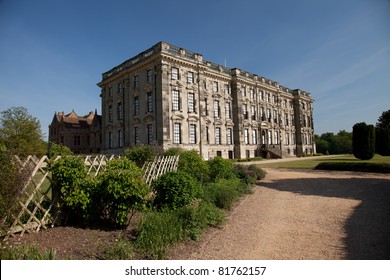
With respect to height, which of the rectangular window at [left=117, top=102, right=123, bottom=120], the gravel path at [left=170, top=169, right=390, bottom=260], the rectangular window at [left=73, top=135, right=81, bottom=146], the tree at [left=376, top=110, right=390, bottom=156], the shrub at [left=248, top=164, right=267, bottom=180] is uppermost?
the rectangular window at [left=117, top=102, right=123, bottom=120]

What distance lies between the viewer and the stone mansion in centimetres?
2728

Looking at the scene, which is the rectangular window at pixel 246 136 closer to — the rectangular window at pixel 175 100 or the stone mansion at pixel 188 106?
the stone mansion at pixel 188 106

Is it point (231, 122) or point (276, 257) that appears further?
point (231, 122)

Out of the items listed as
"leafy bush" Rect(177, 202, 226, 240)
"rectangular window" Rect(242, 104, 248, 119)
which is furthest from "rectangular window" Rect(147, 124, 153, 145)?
"leafy bush" Rect(177, 202, 226, 240)

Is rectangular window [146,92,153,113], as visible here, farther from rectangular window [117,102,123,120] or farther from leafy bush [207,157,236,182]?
leafy bush [207,157,236,182]

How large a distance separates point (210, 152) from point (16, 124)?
998 inches

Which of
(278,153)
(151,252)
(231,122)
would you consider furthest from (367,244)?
(278,153)

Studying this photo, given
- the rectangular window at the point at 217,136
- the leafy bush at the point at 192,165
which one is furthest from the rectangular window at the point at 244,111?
the leafy bush at the point at 192,165

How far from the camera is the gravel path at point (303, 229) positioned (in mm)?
4699

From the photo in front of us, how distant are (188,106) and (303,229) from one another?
80.2 feet

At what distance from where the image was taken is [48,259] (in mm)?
3812

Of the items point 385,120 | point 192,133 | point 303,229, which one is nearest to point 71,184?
point 303,229

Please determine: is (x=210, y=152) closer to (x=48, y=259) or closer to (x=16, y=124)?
(x=16, y=124)

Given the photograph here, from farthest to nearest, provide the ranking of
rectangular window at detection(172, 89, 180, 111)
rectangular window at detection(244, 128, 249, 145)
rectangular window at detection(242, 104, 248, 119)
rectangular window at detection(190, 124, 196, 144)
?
rectangular window at detection(242, 104, 248, 119)
rectangular window at detection(244, 128, 249, 145)
rectangular window at detection(190, 124, 196, 144)
rectangular window at detection(172, 89, 180, 111)
